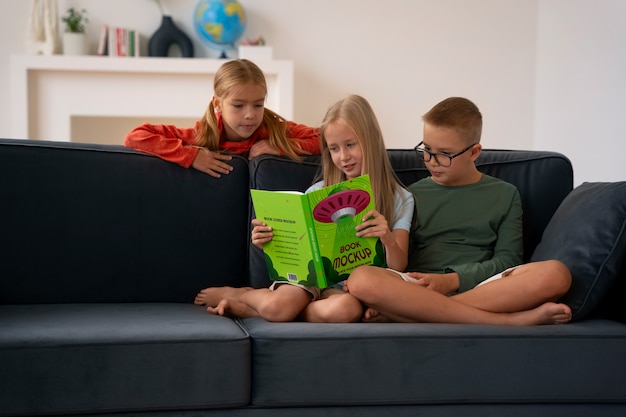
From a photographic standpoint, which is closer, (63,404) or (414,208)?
(63,404)

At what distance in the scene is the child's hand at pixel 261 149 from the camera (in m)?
2.48

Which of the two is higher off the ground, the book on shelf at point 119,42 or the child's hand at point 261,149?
the book on shelf at point 119,42

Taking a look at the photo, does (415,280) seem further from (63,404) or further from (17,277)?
(17,277)

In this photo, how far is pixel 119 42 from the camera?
5.09 metres

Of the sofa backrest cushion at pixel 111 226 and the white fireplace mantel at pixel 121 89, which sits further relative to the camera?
the white fireplace mantel at pixel 121 89

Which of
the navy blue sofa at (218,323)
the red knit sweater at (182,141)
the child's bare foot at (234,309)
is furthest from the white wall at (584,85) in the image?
the child's bare foot at (234,309)

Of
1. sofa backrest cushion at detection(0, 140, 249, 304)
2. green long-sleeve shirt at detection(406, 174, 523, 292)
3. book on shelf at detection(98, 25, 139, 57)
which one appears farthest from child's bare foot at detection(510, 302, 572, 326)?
book on shelf at detection(98, 25, 139, 57)

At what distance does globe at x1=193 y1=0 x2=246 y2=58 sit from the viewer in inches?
201

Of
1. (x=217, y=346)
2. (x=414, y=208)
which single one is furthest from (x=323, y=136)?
(x=217, y=346)

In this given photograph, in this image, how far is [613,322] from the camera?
6.56ft

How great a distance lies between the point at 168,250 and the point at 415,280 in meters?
0.72

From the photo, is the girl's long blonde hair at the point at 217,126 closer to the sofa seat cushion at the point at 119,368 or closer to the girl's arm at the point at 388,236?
the girl's arm at the point at 388,236

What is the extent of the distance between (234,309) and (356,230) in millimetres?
374

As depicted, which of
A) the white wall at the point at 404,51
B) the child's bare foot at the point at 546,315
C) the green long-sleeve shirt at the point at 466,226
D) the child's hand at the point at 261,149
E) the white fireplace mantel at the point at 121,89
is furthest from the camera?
the white wall at the point at 404,51
